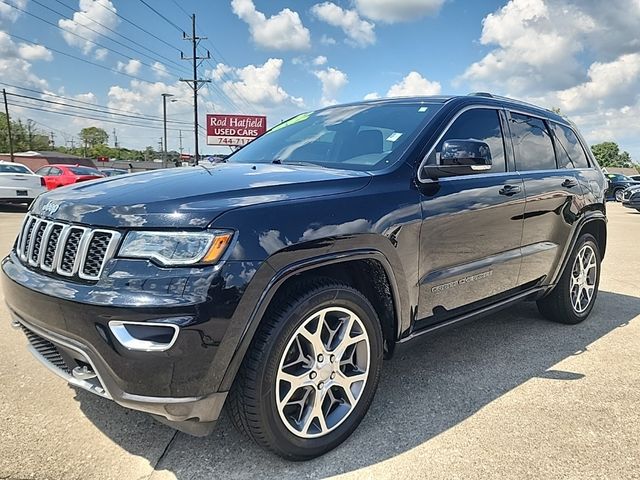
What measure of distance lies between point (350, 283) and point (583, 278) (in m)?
3.01

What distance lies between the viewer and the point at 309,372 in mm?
2502

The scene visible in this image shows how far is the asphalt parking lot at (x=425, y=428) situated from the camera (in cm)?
246

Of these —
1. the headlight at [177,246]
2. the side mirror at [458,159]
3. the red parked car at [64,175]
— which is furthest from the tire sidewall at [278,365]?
the red parked car at [64,175]

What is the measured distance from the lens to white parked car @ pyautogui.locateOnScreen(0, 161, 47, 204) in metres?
13.9

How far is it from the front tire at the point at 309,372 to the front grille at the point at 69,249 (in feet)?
2.40

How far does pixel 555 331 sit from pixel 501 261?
54.5 inches

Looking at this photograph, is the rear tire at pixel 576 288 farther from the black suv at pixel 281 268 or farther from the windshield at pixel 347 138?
the windshield at pixel 347 138

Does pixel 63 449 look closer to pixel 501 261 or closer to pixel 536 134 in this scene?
pixel 501 261

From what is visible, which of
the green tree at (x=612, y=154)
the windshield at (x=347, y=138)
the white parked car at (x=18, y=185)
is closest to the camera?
the windshield at (x=347, y=138)

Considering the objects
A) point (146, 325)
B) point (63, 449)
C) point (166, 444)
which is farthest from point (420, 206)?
point (63, 449)

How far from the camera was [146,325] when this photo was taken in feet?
6.65

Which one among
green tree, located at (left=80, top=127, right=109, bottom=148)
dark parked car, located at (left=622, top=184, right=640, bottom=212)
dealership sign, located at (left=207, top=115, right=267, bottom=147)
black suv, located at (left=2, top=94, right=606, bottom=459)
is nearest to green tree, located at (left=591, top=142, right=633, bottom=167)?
dealership sign, located at (left=207, top=115, right=267, bottom=147)

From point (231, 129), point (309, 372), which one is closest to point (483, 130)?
point (309, 372)

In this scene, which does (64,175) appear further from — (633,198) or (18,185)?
(633,198)
